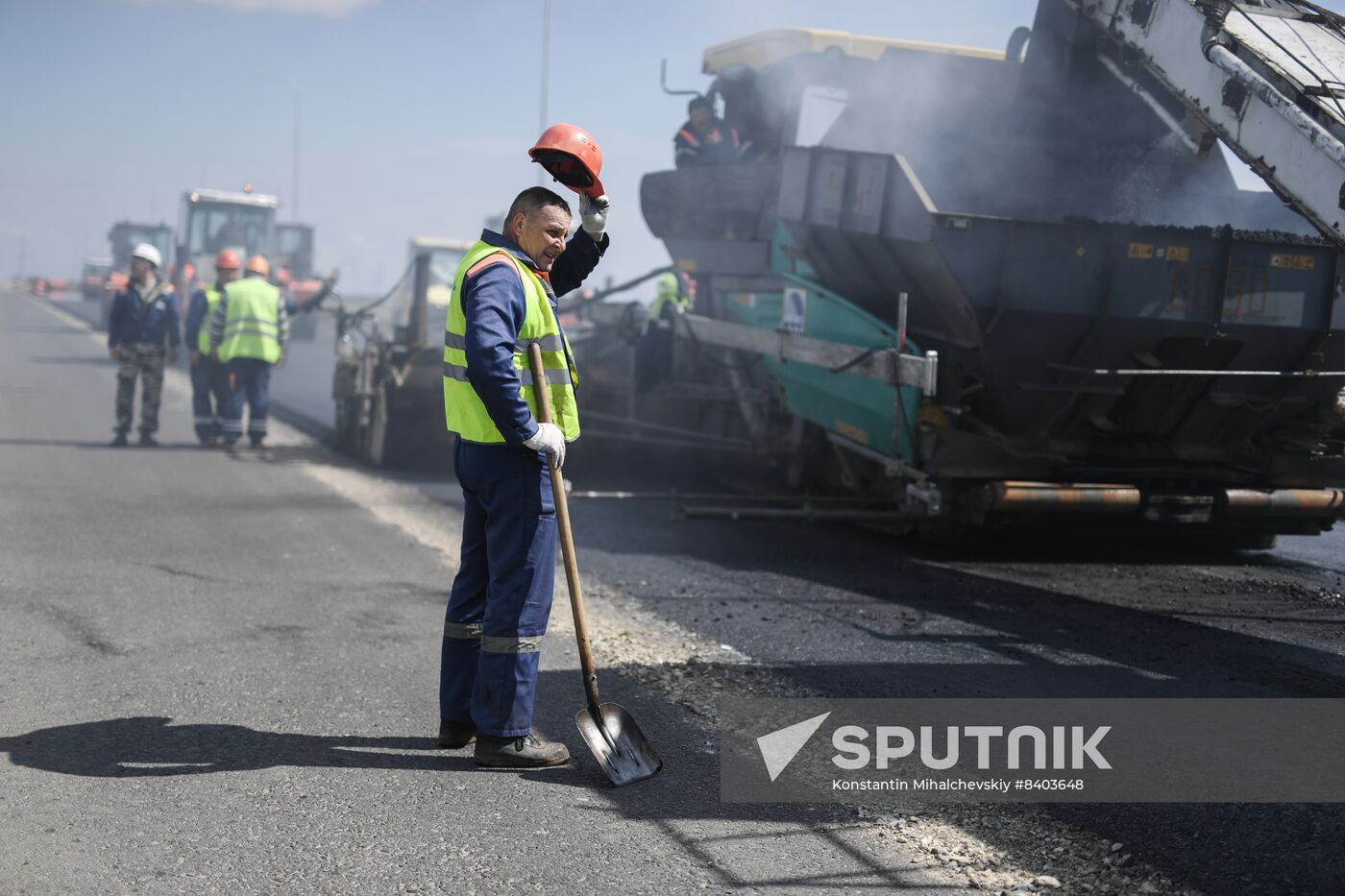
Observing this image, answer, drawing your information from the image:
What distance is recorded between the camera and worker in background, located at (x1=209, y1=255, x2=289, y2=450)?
12.4 metres

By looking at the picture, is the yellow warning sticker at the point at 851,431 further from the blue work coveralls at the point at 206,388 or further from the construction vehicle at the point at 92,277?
the construction vehicle at the point at 92,277

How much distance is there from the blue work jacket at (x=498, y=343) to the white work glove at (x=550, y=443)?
19 mm

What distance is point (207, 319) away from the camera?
1284 centimetres

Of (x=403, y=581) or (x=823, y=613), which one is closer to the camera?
(x=823, y=613)

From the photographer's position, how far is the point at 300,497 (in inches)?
383

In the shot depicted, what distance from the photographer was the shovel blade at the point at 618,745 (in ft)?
13.1

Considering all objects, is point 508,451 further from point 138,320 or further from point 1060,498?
point 138,320

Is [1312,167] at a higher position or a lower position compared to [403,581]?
higher

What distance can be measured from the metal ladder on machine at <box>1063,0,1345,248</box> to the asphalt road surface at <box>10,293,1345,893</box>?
189 centimetres

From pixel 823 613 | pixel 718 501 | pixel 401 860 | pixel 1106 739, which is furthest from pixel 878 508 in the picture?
pixel 401 860

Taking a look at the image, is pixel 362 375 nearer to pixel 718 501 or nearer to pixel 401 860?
pixel 718 501

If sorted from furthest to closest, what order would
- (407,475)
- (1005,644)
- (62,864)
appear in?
1. (407,475)
2. (1005,644)
3. (62,864)

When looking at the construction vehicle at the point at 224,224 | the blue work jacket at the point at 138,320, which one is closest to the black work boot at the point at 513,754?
the blue work jacket at the point at 138,320

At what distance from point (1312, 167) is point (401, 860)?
4.22 m
